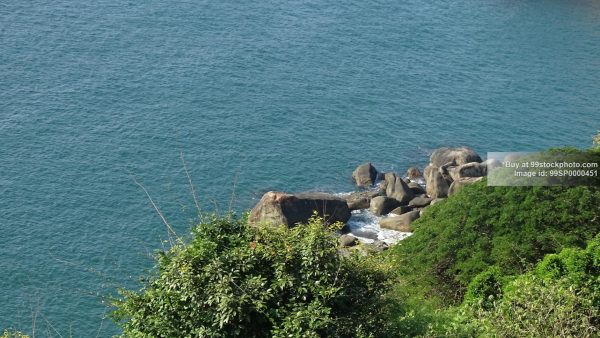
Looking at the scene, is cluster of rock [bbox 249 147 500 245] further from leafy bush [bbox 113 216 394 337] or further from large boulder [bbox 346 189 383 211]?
leafy bush [bbox 113 216 394 337]

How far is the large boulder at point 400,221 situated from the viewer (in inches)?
2694

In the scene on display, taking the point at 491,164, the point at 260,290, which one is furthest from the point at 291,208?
the point at 260,290

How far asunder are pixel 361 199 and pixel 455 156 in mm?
11502

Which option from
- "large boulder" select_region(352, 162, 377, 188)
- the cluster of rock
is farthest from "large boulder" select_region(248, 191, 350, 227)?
"large boulder" select_region(352, 162, 377, 188)

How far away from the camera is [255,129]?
85062mm

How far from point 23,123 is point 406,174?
39236 millimetres

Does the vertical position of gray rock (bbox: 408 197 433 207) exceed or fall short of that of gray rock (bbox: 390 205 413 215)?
it exceeds it

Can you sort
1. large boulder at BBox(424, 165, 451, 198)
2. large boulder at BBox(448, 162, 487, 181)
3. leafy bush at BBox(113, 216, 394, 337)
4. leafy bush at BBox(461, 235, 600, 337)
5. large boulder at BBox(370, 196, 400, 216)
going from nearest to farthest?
leafy bush at BBox(113, 216, 394, 337), leafy bush at BBox(461, 235, 600, 337), large boulder at BBox(370, 196, 400, 216), large boulder at BBox(424, 165, 451, 198), large boulder at BBox(448, 162, 487, 181)

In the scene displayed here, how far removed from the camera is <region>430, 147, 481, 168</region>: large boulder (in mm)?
77312

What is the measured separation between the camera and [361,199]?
72500mm

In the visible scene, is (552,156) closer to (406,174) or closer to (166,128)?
(406,174)

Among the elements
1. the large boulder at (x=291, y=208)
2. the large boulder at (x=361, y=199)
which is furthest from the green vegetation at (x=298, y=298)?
the large boulder at (x=361, y=199)

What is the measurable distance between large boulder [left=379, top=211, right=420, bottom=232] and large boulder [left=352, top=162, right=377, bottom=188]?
7.27 meters

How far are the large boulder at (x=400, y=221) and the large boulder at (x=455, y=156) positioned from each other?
10.0 m
